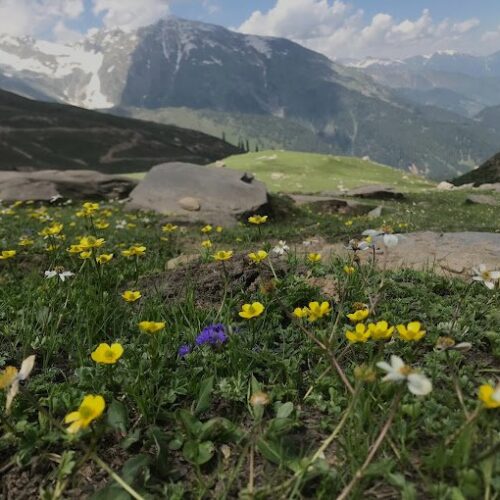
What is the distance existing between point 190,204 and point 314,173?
134 feet

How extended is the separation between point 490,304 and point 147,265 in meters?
5.01

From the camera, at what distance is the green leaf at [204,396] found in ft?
9.89

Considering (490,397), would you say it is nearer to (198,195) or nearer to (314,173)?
(198,195)

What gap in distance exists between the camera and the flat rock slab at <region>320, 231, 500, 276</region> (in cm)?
652

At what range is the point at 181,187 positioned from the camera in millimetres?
20531

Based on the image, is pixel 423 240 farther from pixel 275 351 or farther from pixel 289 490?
pixel 289 490

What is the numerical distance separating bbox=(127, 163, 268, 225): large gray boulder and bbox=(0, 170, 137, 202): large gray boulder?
544 centimetres

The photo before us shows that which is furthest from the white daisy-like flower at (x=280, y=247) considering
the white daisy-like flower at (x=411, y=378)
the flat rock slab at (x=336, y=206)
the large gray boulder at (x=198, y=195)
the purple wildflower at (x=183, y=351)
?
the flat rock slab at (x=336, y=206)

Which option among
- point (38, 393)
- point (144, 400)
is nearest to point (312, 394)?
point (144, 400)

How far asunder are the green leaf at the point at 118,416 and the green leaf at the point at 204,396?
431mm

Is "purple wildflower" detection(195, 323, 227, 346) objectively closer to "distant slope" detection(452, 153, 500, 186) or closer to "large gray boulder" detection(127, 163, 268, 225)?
"large gray boulder" detection(127, 163, 268, 225)

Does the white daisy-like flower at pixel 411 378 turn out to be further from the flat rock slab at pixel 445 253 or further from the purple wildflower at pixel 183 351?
the flat rock slab at pixel 445 253

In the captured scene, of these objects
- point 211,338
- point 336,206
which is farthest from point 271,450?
point 336,206

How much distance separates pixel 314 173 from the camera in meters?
58.1
